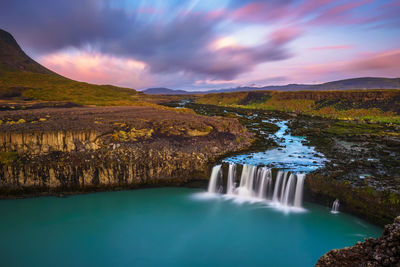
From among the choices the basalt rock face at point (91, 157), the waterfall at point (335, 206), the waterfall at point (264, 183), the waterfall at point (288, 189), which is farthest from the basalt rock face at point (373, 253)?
the basalt rock face at point (91, 157)

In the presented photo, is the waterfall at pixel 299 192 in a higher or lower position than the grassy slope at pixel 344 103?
lower

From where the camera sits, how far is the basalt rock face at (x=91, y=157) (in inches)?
798

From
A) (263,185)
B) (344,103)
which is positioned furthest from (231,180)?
(344,103)

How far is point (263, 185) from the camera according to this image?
21578 millimetres

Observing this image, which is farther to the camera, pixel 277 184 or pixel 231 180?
pixel 231 180

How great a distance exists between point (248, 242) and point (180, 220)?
5838 mm

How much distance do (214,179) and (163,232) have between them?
807 cm

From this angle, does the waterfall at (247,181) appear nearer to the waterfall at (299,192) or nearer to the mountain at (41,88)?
the waterfall at (299,192)

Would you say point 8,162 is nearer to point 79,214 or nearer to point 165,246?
point 79,214

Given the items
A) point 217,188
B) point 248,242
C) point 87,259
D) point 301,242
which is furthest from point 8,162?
point 301,242

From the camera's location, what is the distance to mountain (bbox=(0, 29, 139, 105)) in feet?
194

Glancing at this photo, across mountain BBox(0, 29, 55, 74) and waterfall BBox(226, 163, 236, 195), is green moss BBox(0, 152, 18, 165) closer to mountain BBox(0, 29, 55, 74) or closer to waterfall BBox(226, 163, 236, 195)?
waterfall BBox(226, 163, 236, 195)

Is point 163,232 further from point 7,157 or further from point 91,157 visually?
point 7,157

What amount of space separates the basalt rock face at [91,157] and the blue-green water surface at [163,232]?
5.28 ft
